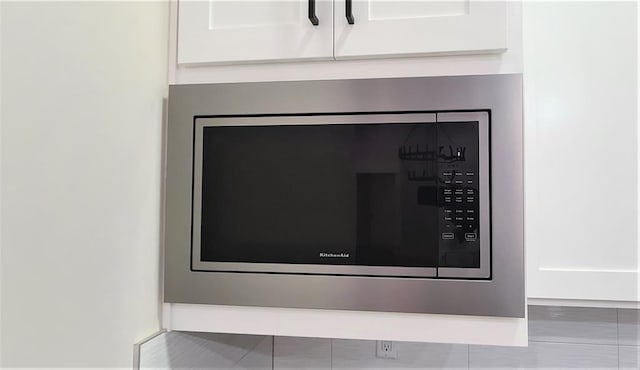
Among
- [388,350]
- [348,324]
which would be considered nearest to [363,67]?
[348,324]

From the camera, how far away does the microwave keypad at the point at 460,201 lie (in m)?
0.90

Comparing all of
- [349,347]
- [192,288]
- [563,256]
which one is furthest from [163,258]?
[563,256]

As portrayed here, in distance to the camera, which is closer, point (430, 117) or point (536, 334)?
point (430, 117)

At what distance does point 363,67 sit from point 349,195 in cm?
23

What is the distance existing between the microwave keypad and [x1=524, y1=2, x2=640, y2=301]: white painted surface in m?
0.31

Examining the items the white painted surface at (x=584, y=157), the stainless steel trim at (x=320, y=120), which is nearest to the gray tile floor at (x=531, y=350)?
the white painted surface at (x=584, y=157)

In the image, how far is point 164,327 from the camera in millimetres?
989

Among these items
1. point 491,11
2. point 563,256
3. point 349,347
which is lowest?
point 349,347

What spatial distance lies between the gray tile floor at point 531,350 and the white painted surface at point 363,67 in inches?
24.9

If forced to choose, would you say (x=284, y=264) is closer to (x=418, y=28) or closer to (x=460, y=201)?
(x=460, y=201)

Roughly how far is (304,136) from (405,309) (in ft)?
1.11

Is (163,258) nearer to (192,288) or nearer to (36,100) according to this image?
(192,288)

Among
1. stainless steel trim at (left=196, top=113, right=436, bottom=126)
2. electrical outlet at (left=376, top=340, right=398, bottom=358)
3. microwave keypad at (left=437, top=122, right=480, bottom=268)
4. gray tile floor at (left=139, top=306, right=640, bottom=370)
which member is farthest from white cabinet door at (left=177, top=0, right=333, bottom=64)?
electrical outlet at (left=376, top=340, right=398, bottom=358)

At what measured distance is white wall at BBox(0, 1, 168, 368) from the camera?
63 centimetres
